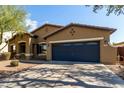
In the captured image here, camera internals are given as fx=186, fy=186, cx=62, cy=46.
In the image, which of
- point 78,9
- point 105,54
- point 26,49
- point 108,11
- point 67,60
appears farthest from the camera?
point 26,49

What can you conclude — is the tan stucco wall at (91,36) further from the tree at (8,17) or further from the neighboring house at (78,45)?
the tree at (8,17)

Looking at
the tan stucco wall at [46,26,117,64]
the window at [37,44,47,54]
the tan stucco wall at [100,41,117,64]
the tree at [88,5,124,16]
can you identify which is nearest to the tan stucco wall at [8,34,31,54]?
the window at [37,44,47,54]

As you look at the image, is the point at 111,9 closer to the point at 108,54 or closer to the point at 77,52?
the point at 108,54

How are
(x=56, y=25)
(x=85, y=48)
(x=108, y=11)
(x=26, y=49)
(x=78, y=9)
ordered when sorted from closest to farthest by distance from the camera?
1. (x=108, y=11)
2. (x=78, y=9)
3. (x=85, y=48)
4. (x=26, y=49)
5. (x=56, y=25)

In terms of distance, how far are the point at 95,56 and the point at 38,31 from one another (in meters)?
12.2

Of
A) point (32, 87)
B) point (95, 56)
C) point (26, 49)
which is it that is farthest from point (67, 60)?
point (32, 87)

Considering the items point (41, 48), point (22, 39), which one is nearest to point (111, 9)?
point (41, 48)

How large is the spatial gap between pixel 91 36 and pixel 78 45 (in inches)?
79.4

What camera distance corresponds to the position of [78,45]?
21.6m

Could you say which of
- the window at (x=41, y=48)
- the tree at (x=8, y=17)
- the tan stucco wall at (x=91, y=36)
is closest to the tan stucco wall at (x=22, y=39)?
the window at (x=41, y=48)

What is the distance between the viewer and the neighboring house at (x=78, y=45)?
19578mm

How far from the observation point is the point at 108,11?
14656mm

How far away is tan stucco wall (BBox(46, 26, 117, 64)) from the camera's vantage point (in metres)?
19.2
